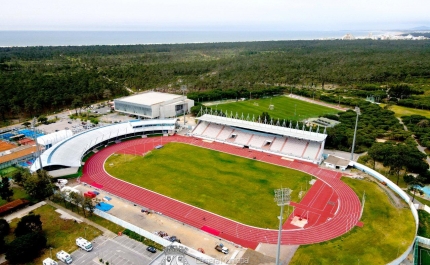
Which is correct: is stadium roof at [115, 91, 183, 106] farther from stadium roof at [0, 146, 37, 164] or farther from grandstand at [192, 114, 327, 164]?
stadium roof at [0, 146, 37, 164]

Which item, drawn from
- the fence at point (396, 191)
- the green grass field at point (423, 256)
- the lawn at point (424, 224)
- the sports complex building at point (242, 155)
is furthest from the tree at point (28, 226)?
the lawn at point (424, 224)

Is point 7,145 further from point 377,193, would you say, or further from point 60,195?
point 377,193

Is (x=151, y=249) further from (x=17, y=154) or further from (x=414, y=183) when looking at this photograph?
(x=17, y=154)

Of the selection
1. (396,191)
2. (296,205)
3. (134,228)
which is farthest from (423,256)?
(134,228)

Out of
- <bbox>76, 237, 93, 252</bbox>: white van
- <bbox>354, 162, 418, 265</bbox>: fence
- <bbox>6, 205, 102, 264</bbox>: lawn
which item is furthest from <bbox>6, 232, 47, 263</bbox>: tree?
<bbox>354, 162, 418, 265</bbox>: fence

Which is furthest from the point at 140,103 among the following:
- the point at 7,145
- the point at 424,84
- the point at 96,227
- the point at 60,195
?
the point at 424,84

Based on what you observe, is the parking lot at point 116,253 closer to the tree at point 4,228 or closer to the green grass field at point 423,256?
the tree at point 4,228
